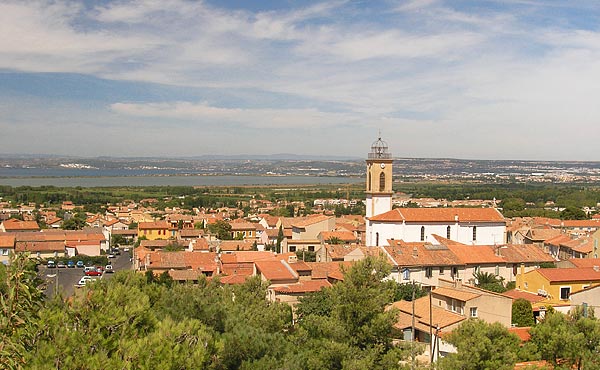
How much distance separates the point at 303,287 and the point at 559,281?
10719 mm

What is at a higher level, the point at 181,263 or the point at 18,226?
the point at 181,263

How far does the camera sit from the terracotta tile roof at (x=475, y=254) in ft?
100

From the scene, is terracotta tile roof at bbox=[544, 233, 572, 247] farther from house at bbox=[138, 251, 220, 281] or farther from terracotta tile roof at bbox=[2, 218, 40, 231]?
terracotta tile roof at bbox=[2, 218, 40, 231]

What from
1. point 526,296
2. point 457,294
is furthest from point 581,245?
point 457,294

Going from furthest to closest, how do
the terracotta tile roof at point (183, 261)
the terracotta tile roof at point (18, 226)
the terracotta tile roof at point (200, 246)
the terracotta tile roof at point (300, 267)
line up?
1. the terracotta tile roof at point (18, 226)
2. the terracotta tile roof at point (200, 246)
3. the terracotta tile roof at point (183, 261)
4. the terracotta tile roof at point (300, 267)

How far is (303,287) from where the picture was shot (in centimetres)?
2489

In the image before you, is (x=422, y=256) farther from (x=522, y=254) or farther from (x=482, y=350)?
(x=482, y=350)

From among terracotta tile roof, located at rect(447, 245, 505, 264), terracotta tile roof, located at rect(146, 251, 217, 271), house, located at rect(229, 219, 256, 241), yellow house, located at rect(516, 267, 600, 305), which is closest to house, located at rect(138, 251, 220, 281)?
terracotta tile roof, located at rect(146, 251, 217, 271)

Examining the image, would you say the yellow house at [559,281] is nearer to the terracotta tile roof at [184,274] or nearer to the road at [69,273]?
the terracotta tile roof at [184,274]

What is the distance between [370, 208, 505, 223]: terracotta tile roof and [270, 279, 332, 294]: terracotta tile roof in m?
11.1

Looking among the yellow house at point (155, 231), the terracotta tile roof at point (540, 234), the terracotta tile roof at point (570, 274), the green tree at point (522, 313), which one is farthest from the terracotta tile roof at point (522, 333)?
the yellow house at point (155, 231)

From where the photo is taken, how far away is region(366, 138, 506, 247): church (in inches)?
1421

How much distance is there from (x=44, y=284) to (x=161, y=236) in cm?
4814

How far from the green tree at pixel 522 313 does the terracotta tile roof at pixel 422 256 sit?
28.4 feet
